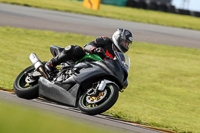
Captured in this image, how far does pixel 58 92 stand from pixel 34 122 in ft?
4.87

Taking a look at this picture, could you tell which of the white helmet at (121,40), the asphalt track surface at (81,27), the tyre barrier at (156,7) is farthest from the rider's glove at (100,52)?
the tyre barrier at (156,7)

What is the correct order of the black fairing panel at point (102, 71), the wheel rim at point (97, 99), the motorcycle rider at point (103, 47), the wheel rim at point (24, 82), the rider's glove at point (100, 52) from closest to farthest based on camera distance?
the wheel rim at point (97, 99) < the black fairing panel at point (102, 71) < the rider's glove at point (100, 52) < the motorcycle rider at point (103, 47) < the wheel rim at point (24, 82)

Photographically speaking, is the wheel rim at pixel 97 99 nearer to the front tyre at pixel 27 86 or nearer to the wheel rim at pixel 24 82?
the front tyre at pixel 27 86

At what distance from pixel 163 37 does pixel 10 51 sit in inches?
386

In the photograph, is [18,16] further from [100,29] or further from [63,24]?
[100,29]

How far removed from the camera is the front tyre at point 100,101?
5.78 m

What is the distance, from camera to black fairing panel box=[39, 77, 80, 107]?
6.18 m

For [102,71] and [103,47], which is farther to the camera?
[103,47]

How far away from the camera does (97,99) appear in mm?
5934

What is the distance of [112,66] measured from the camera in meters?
6.11

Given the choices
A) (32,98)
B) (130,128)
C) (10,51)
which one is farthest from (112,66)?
(10,51)

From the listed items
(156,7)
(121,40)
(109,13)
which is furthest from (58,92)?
(156,7)

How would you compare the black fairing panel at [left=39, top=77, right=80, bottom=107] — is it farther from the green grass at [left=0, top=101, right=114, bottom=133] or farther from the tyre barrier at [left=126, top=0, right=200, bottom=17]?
the tyre barrier at [left=126, top=0, right=200, bottom=17]

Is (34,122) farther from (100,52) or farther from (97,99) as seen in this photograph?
(100,52)
